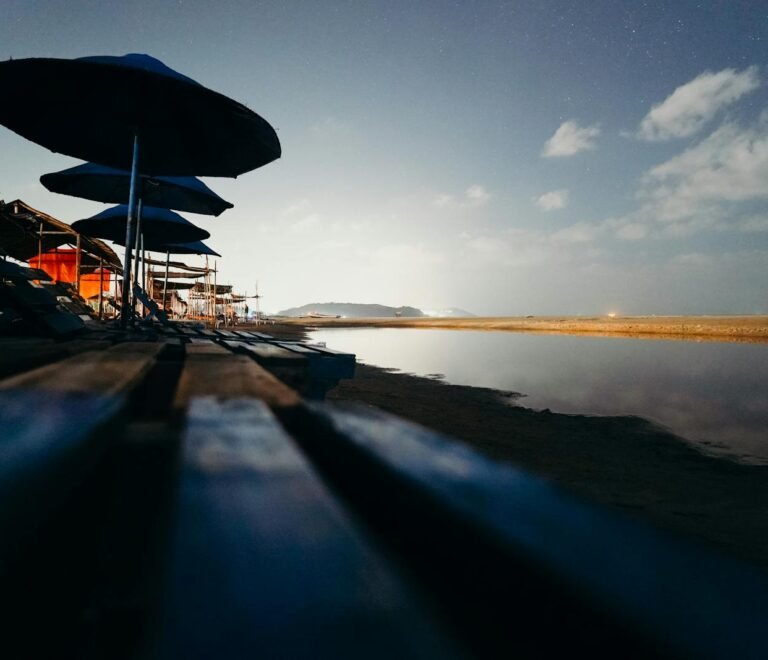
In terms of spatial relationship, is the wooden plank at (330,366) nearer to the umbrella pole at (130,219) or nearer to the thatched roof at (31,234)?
the umbrella pole at (130,219)

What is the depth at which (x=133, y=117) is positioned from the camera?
4.18 m

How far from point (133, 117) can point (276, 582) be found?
508cm

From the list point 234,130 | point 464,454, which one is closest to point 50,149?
point 234,130

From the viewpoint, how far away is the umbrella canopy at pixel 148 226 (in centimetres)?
714

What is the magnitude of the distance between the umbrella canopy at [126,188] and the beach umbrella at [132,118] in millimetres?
1208

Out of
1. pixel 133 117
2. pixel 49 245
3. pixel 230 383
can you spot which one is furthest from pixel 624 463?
pixel 49 245

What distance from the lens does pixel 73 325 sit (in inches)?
138

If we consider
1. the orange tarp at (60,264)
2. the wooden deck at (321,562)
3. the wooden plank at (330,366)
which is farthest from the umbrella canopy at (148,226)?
the orange tarp at (60,264)

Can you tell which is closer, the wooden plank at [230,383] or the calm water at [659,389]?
the wooden plank at [230,383]

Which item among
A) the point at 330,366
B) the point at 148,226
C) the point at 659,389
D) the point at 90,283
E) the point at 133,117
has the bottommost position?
the point at 659,389

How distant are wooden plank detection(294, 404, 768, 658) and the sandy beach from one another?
3.19ft

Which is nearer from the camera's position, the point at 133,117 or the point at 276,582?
the point at 276,582

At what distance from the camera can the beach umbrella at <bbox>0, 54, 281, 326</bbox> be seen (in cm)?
340

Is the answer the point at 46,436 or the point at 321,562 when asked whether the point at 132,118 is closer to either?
the point at 46,436
